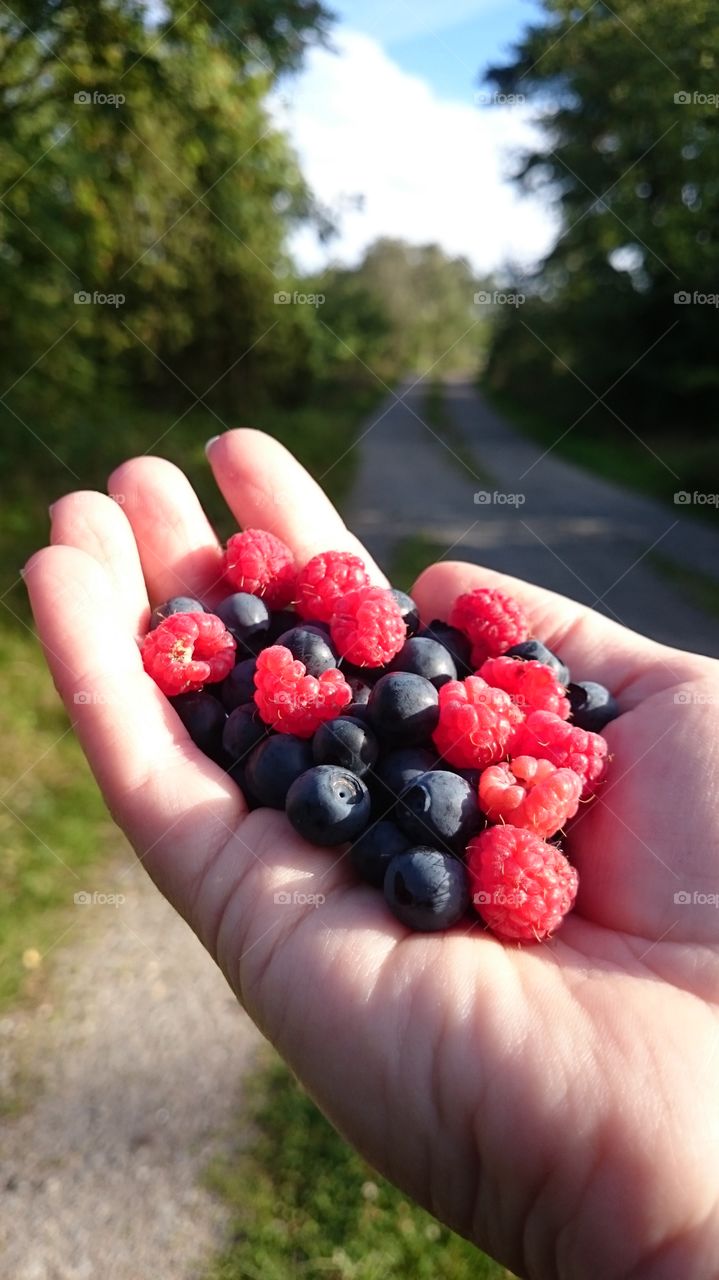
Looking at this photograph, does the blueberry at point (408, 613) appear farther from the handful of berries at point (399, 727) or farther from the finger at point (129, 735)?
the finger at point (129, 735)

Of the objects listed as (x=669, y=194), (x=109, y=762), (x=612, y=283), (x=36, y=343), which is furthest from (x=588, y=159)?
(x=109, y=762)

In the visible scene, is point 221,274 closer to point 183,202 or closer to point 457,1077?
point 183,202

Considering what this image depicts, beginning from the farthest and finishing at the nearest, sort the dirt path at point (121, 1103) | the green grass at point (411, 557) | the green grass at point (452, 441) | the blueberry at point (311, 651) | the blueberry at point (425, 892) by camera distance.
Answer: the green grass at point (452, 441) < the green grass at point (411, 557) < the dirt path at point (121, 1103) < the blueberry at point (311, 651) < the blueberry at point (425, 892)

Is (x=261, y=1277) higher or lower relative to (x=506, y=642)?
lower

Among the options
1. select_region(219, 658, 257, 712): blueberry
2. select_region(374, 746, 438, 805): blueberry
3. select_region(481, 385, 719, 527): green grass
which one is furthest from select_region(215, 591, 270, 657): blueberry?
select_region(481, 385, 719, 527): green grass

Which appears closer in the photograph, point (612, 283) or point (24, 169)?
point (24, 169)

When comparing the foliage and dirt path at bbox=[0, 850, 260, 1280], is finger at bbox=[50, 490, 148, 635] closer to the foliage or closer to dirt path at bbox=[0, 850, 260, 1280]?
dirt path at bbox=[0, 850, 260, 1280]

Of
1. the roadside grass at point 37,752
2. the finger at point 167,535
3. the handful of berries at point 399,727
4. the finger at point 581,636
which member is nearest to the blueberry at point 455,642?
the handful of berries at point 399,727

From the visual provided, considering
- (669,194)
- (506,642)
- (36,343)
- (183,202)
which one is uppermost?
(669,194)
